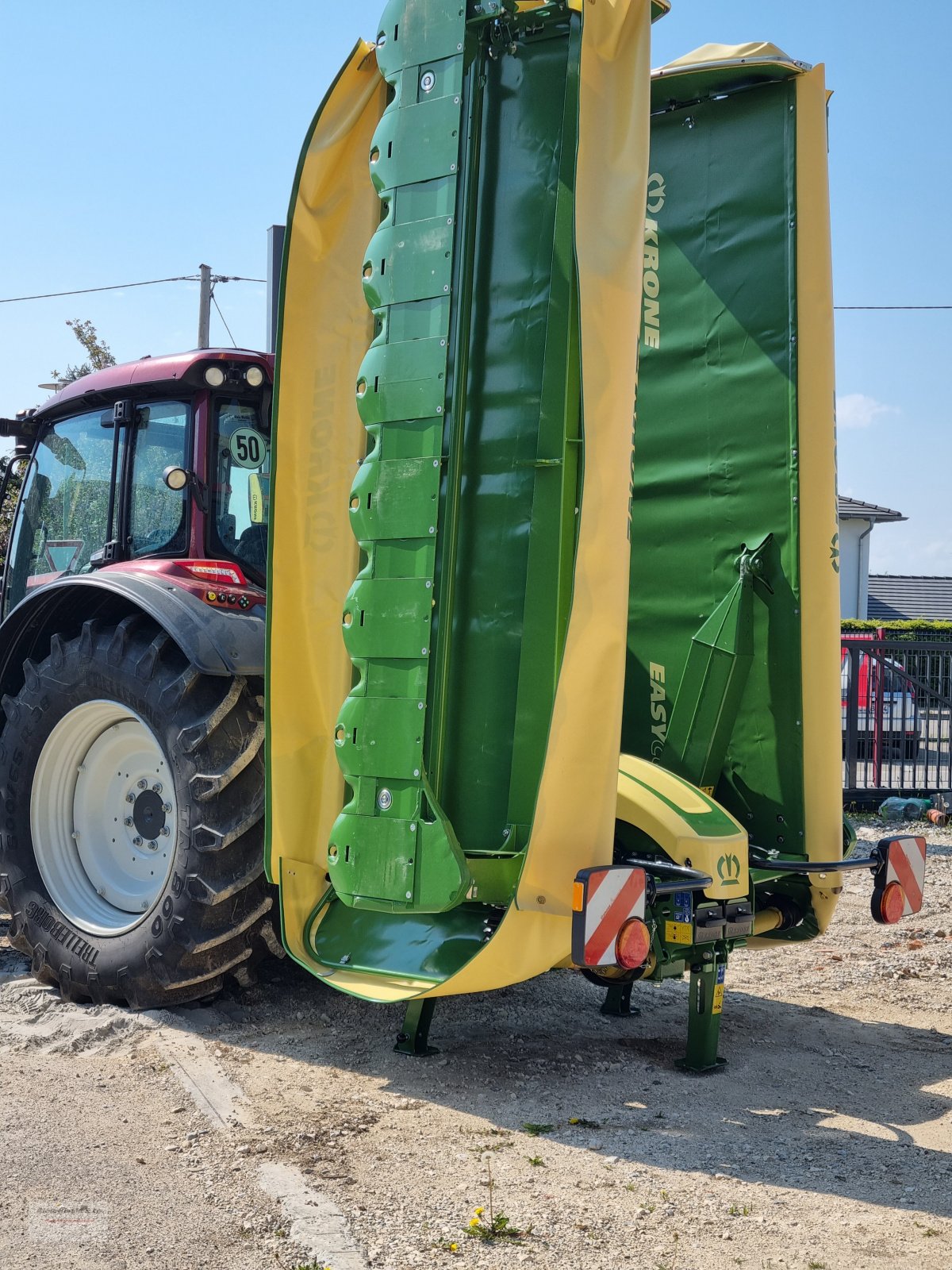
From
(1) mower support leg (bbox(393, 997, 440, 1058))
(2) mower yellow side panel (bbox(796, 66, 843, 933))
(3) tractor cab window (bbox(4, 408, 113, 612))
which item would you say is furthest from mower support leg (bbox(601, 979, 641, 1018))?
(3) tractor cab window (bbox(4, 408, 113, 612))

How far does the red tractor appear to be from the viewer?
4180 millimetres

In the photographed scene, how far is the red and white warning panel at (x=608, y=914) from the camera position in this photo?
10.3ft

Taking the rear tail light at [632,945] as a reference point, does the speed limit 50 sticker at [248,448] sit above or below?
above

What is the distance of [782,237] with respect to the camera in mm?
4328

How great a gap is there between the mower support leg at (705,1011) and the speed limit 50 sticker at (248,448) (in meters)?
2.51

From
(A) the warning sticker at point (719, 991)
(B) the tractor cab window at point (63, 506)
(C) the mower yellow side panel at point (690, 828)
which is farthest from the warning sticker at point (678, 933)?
(B) the tractor cab window at point (63, 506)

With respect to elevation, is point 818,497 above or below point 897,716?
above

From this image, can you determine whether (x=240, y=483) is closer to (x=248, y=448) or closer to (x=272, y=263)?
(x=248, y=448)

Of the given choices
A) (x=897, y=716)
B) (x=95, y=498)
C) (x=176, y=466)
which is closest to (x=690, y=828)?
(x=176, y=466)

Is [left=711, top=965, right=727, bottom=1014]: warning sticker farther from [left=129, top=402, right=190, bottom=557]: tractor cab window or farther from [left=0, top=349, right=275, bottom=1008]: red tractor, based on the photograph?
[left=129, top=402, right=190, bottom=557]: tractor cab window

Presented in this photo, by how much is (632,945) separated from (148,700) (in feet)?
6.44

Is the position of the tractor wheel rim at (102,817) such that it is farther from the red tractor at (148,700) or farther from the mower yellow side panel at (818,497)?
the mower yellow side panel at (818,497)

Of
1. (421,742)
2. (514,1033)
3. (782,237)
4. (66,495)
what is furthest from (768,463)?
(66,495)

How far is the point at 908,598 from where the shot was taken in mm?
37312
